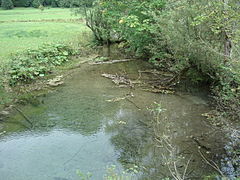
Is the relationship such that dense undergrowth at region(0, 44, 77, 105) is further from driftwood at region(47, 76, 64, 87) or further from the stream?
the stream

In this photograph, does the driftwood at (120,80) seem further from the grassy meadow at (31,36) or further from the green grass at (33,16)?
the green grass at (33,16)

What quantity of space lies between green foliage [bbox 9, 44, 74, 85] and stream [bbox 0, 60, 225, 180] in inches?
65.5

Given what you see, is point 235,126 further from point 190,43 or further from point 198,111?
point 190,43

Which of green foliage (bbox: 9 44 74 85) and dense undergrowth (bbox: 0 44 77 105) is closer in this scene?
dense undergrowth (bbox: 0 44 77 105)

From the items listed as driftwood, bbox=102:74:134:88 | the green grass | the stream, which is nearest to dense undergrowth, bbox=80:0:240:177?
the stream

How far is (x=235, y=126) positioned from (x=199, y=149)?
1.16 meters

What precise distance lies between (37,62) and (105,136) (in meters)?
6.11

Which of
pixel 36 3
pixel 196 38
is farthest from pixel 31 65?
pixel 36 3

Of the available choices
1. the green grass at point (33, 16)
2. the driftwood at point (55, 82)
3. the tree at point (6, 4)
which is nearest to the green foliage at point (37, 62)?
the driftwood at point (55, 82)

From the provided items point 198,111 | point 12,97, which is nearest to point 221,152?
point 198,111

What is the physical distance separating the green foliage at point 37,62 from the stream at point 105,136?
1663 millimetres

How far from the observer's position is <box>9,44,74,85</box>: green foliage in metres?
10.0

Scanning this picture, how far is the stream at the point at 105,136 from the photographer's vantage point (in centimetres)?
529

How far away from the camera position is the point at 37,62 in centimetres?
1127
